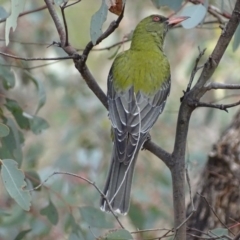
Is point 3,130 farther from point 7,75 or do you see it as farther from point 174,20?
point 174,20

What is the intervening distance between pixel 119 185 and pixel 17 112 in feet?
1.67

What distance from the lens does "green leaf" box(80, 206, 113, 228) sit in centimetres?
279

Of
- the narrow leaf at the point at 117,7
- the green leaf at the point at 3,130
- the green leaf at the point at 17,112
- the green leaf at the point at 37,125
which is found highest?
the narrow leaf at the point at 117,7

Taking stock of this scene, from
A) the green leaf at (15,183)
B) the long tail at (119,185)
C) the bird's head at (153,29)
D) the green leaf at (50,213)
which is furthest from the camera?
the bird's head at (153,29)

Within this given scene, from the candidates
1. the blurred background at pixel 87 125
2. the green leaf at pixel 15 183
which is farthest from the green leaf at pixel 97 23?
the blurred background at pixel 87 125

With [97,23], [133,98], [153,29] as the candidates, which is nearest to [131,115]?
[133,98]

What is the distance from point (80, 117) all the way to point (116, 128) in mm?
1961

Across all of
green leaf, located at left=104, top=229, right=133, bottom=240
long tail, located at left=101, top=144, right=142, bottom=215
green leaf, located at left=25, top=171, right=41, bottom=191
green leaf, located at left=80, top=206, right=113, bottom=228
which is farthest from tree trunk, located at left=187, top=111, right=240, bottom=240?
green leaf, located at left=104, top=229, right=133, bottom=240

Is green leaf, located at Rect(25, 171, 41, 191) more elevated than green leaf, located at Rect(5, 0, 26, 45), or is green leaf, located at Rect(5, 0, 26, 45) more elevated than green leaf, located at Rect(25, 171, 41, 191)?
green leaf, located at Rect(5, 0, 26, 45)

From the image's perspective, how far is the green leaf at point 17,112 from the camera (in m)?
2.71

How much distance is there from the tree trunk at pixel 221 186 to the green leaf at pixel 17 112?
0.88 metres

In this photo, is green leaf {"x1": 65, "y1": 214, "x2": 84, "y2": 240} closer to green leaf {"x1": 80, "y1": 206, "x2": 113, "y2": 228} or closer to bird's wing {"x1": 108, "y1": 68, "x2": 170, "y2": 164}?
green leaf {"x1": 80, "y1": 206, "x2": 113, "y2": 228}

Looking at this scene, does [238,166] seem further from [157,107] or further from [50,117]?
[50,117]

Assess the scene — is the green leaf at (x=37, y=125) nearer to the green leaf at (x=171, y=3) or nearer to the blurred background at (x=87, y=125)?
the blurred background at (x=87, y=125)
